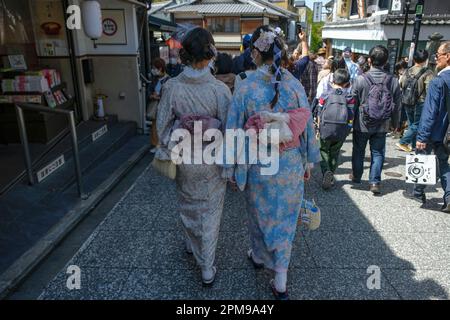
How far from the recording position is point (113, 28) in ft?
21.4

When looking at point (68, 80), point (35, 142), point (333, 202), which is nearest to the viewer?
point (333, 202)

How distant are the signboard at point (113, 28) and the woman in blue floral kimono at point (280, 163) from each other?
4.98 m

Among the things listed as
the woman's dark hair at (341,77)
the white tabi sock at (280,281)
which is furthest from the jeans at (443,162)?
the white tabi sock at (280,281)

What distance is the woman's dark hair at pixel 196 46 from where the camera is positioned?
2.35 meters

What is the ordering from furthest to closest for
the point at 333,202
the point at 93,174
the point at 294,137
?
the point at 93,174 < the point at 333,202 < the point at 294,137

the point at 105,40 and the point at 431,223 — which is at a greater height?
the point at 105,40

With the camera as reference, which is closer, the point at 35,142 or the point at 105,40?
the point at 35,142

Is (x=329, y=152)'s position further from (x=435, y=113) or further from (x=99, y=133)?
(x=99, y=133)

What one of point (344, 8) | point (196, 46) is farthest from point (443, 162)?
point (344, 8)

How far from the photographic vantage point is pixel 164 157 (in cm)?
253

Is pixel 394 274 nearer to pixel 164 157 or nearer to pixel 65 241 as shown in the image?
pixel 164 157

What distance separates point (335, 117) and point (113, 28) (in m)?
4.64

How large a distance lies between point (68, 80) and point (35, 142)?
4.93 ft
